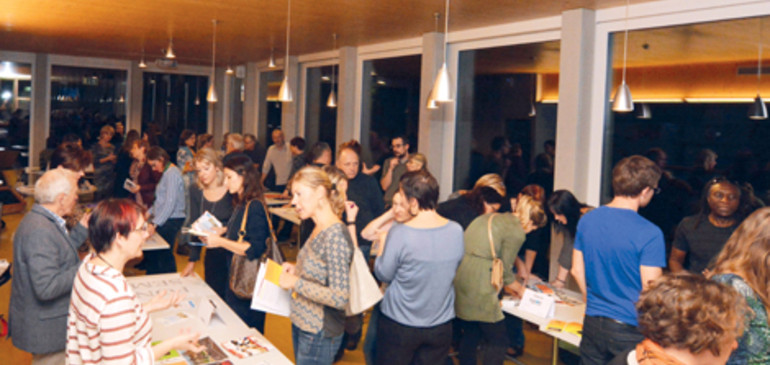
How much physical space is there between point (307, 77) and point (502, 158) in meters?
4.96

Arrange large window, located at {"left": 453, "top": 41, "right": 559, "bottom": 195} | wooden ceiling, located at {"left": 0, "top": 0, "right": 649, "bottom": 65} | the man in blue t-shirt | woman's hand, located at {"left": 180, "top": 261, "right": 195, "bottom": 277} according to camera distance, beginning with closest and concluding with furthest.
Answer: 1. the man in blue t-shirt
2. woman's hand, located at {"left": 180, "top": 261, "right": 195, "bottom": 277}
3. wooden ceiling, located at {"left": 0, "top": 0, "right": 649, "bottom": 65}
4. large window, located at {"left": 453, "top": 41, "right": 559, "bottom": 195}

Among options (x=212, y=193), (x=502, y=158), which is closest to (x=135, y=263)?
(x=212, y=193)

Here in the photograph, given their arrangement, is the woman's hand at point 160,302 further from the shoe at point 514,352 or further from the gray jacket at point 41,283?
the shoe at point 514,352

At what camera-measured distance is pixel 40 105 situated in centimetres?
1300

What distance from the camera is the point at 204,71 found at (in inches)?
567

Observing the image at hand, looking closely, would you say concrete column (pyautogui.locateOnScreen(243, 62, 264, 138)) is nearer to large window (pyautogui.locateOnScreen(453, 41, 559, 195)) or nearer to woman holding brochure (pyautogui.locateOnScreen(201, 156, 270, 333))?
large window (pyautogui.locateOnScreen(453, 41, 559, 195))

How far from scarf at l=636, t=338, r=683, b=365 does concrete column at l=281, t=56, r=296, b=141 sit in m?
9.35

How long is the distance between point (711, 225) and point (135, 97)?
42.0ft

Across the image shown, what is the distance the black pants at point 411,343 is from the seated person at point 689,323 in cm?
150

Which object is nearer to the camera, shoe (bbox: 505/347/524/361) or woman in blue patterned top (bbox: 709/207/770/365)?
woman in blue patterned top (bbox: 709/207/770/365)

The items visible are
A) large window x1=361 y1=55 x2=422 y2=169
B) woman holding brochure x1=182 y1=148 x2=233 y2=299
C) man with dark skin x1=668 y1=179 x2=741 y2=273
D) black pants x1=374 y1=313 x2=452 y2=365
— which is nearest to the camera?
black pants x1=374 y1=313 x2=452 y2=365

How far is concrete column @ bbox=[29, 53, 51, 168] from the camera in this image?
1280 centimetres

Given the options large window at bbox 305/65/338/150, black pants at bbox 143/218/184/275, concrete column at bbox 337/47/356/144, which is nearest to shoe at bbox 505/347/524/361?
black pants at bbox 143/218/184/275

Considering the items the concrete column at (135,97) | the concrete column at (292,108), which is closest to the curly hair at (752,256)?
the concrete column at (292,108)
